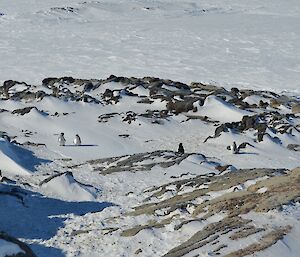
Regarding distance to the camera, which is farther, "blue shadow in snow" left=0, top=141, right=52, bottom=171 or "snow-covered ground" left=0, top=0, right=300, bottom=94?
"snow-covered ground" left=0, top=0, right=300, bottom=94

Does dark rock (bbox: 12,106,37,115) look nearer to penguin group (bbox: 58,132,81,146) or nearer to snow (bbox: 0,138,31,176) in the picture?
penguin group (bbox: 58,132,81,146)

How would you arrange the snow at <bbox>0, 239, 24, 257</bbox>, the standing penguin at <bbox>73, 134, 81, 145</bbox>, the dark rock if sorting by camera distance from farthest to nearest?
the dark rock
the standing penguin at <bbox>73, 134, 81, 145</bbox>
the snow at <bbox>0, 239, 24, 257</bbox>

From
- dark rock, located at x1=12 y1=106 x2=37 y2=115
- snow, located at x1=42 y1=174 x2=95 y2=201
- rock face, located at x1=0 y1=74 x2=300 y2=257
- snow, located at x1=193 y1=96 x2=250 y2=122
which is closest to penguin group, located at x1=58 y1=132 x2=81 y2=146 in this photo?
rock face, located at x1=0 y1=74 x2=300 y2=257

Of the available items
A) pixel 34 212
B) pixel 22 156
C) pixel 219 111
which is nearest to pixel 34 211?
pixel 34 212

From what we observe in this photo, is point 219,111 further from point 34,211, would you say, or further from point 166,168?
point 34,211

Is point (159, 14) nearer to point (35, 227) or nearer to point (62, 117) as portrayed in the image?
point (62, 117)

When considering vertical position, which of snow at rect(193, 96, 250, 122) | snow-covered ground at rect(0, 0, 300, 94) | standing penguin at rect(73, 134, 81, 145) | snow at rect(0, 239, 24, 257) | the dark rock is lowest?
snow-covered ground at rect(0, 0, 300, 94)

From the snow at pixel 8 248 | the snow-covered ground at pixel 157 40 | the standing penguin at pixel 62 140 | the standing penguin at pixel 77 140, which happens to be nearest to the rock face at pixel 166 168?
the standing penguin at pixel 77 140

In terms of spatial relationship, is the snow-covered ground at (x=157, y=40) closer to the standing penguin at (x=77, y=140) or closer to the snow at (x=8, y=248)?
the standing penguin at (x=77, y=140)

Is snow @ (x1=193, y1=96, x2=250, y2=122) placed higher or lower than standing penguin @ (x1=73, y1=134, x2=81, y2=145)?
lower

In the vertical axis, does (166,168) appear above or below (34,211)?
below
